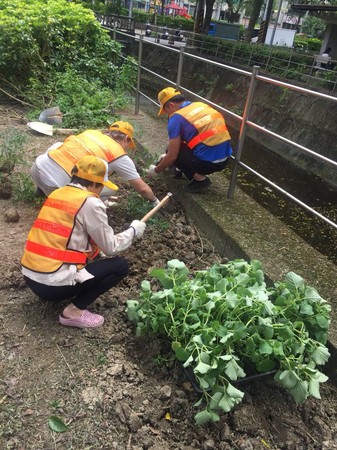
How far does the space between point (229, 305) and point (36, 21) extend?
660 centimetres

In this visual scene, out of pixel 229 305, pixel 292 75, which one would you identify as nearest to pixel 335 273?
pixel 229 305

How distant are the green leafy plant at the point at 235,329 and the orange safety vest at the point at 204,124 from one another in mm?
1551

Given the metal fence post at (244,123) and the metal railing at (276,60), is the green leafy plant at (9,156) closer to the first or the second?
the metal fence post at (244,123)

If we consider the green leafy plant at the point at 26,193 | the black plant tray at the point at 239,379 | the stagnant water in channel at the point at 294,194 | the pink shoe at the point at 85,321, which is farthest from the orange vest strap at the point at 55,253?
the stagnant water in channel at the point at 294,194

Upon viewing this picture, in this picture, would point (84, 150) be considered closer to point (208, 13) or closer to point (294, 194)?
point (294, 194)

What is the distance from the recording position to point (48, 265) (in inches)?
80.7

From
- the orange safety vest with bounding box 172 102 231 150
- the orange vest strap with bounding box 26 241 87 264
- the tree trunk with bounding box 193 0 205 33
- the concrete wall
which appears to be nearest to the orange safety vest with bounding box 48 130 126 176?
the orange safety vest with bounding box 172 102 231 150

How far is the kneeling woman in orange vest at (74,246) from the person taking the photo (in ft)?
6.76

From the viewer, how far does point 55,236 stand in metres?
2.05

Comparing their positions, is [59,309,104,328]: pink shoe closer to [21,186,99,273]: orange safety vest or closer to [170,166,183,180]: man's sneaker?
[21,186,99,273]: orange safety vest

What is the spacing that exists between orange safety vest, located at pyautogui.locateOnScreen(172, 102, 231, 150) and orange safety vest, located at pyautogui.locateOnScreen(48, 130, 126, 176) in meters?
0.76

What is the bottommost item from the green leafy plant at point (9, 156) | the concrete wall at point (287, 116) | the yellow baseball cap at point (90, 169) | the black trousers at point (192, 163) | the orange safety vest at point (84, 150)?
the concrete wall at point (287, 116)

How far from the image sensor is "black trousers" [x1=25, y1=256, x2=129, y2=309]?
2129 millimetres

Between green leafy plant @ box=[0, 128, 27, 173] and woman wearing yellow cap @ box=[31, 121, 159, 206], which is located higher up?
woman wearing yellow cap @ box=[31, 121, 159, 206]
